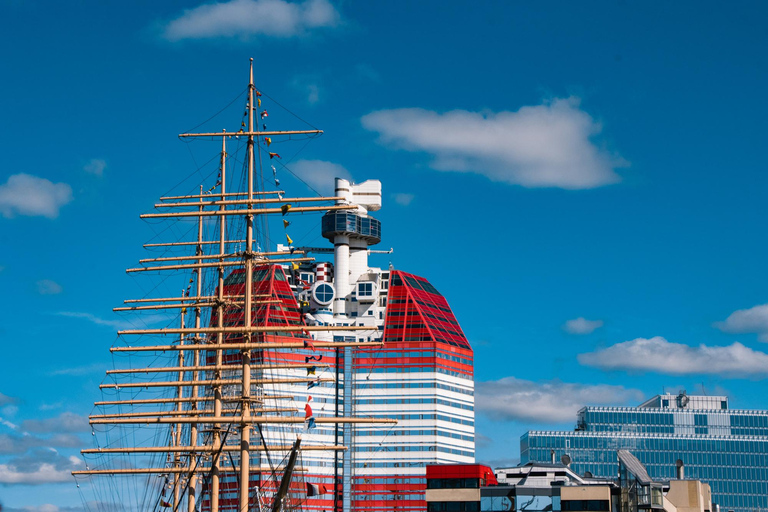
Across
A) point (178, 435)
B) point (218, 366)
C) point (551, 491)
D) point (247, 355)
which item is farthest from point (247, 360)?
point (551, 491)

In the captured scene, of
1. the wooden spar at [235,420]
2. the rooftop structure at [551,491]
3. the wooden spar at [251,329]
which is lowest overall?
the rooftop structure at [551,491]

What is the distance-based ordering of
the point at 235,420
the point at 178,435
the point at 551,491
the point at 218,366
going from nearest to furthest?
the point at 235,420, the point at 218,366, the point at 178,435, the point at 551,491

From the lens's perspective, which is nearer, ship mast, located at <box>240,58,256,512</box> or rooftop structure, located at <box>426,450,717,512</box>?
ship mast, located at <box>240,58,256,512</box>

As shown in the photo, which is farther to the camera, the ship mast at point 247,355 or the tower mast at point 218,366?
the tower mast at point 218,366

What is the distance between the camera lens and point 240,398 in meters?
90.4

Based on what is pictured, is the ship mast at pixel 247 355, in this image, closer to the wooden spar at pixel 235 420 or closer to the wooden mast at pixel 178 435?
the wooden spar at pixel 235 420

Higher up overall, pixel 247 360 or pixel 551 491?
pixel 247 360

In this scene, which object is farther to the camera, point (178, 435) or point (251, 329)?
point (178, 435)

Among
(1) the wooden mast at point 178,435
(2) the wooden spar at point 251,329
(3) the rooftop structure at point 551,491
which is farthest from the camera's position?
(3) the rooftop structure at point 551,491

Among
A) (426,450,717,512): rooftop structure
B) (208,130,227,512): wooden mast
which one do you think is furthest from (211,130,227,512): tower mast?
(426,450,717,512): rooftop structure

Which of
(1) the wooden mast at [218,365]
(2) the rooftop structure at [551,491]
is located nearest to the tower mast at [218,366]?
(1) the wooden mast at [218,365]

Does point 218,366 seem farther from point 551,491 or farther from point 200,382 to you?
point 551,491

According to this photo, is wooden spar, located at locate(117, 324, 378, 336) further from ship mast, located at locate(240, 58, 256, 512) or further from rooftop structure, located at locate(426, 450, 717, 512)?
rooftop structure, located at locate(426, 450, 717, 512)

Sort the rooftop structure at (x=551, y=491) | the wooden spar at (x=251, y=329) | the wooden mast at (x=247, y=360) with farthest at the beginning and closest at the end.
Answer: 1. the rooftop structure at (x=551, y=491)
2. the wooden spar at (x=251, y=329)
3. the wooden mast at (x=247, y=360)
